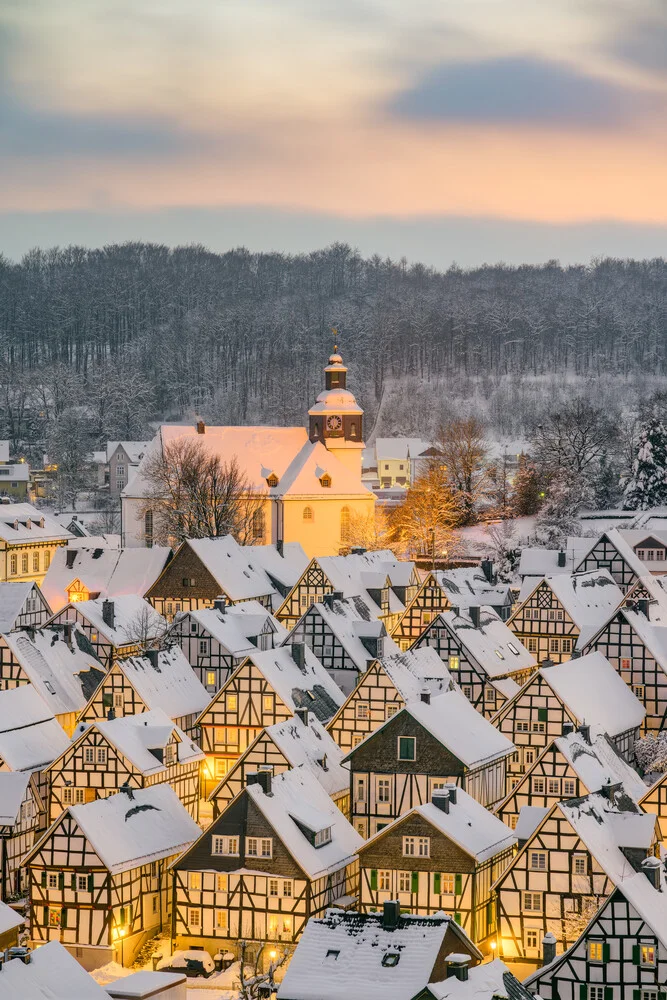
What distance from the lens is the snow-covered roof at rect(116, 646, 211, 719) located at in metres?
55.1

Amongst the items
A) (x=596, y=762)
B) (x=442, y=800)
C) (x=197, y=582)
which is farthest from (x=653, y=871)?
(x=197, y=582)

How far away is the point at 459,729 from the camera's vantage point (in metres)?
49.5

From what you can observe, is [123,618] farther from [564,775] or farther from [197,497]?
[197,497]

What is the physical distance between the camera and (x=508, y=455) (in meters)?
130

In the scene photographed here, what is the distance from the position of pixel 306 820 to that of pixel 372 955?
9.30 meters

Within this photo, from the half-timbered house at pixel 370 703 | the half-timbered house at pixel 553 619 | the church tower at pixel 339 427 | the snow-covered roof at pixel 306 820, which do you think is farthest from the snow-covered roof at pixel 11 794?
the church tower at pixel 339 427

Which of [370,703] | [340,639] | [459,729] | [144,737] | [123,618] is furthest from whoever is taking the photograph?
[123,618]

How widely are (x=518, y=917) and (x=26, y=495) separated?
296ft

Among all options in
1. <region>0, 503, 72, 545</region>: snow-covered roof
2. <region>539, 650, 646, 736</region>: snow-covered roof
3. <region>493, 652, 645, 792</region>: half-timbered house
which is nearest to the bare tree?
<region>0, 503, 72, 545</region>: snow-covered roof

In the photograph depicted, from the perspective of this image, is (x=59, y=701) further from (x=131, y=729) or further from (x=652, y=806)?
(x=652, y=806)

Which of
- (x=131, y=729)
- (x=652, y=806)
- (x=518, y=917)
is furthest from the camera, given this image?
(x=131, y=729)

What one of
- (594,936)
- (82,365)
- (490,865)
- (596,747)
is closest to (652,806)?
(596,747)

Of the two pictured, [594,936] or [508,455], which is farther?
[508,455]

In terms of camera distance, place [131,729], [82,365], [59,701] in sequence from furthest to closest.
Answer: [82,365] < [59,701] < [131,729]
